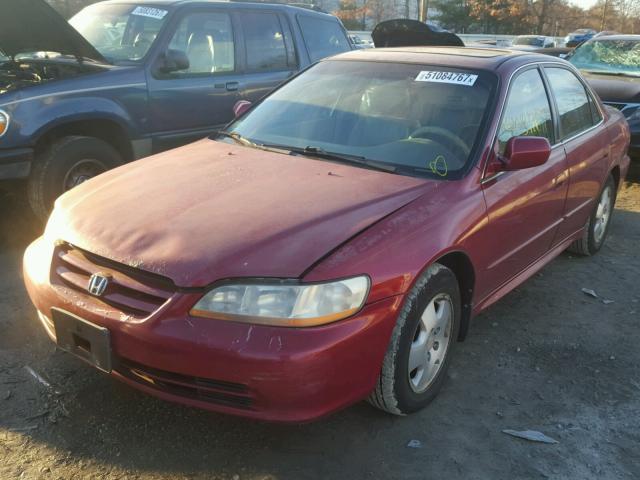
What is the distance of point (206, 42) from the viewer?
5.90m

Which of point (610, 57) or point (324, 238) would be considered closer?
point (324, 238)

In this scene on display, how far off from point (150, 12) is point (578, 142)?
384 centimetres

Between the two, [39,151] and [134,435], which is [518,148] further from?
[39,151]

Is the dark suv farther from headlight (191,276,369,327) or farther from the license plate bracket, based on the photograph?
headlight (191,276,369,327)

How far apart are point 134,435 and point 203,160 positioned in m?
1.47

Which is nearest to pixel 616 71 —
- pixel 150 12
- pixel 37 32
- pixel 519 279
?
pixel 519 279

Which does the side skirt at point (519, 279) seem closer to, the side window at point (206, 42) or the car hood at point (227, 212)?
the car hood at point (227, 212)

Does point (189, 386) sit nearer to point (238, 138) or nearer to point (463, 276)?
point (463, 276)

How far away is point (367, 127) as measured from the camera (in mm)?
3523

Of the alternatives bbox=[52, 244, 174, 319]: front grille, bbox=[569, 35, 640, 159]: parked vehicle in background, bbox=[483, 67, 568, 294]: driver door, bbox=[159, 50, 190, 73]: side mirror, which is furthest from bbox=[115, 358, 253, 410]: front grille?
bbox=[569, 35, 640, 159]: parked vehicle in background

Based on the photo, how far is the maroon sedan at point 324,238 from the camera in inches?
91.4

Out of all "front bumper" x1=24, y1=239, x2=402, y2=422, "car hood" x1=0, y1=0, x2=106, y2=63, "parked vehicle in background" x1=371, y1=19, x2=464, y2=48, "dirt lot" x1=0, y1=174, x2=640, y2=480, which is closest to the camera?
"front bumper" x1=24, y1=239, x2=402, y2=422

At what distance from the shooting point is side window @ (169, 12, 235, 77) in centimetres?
570

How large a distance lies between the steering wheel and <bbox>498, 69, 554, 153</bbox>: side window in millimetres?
229
